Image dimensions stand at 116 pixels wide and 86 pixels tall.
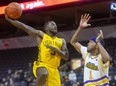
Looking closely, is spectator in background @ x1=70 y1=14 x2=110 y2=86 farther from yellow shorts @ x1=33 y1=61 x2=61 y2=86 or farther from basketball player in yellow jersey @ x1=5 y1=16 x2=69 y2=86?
yellow shorts @ x1=33 y1=61 x2=61 y2=86

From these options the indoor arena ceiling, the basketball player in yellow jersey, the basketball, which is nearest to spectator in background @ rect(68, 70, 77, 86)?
the indoor arena ceiling

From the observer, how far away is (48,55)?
6.66 m

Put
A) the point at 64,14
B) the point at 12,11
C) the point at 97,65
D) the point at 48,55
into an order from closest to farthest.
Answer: the point at 97,65 → the point at 48,55 → the point at 12,11 → the point at 64,14

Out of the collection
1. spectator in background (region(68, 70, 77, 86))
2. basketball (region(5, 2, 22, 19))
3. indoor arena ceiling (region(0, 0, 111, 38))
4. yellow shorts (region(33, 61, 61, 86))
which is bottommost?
yellow shorts (region(33, 61, 61, 86))

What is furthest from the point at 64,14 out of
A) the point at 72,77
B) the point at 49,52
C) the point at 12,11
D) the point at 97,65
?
the point at 97,65

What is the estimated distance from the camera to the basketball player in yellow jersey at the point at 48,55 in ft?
21.5

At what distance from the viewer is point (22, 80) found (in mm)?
14906

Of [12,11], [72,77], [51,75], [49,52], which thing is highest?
[12,11]

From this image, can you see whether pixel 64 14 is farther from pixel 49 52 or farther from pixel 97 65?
pixel 97 65

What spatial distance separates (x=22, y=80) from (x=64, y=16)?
9.40ft

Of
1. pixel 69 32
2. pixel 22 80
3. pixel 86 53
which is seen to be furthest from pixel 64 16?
pixel 86 53

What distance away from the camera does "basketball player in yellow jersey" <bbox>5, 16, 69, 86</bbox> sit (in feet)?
21.5

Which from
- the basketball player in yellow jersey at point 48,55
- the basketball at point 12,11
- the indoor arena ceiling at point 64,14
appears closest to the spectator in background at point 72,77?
the indoor arena ceiling at point 64,14

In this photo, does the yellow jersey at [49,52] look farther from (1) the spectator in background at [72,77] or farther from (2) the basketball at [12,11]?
(1) the spectator in background at [72,77]
